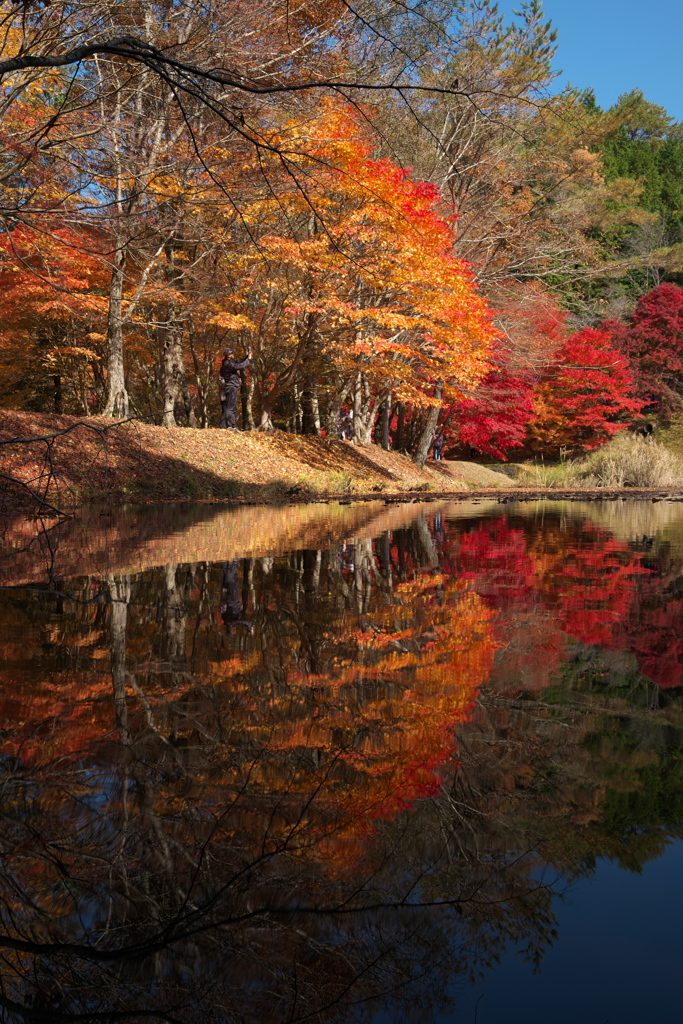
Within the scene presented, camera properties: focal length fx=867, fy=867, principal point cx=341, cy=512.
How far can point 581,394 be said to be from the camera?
115 ft

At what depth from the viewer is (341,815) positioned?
2.20m

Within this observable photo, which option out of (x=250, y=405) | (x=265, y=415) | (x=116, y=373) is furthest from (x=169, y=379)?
(x=250, y=405)

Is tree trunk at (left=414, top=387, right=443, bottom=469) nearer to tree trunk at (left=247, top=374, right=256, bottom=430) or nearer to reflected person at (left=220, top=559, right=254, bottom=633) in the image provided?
tree trunk at (left=247, top=374, right=256, bottom=430)

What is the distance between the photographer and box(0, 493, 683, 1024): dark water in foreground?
61.9 inches

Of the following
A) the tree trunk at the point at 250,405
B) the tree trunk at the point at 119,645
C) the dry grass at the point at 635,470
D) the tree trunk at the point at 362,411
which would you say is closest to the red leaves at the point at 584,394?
the dry grass at the point at 635,470

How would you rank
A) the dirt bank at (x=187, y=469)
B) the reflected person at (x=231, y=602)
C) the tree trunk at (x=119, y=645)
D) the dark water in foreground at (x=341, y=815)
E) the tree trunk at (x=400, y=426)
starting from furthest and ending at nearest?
1. the tree trunk at (x=400, y=426)
2. the dirt bank at (x=187, y=469)
3. the reflected person at (x=231, y=602)
4. the tree trunk at (x=119, y=645)
5. the dark water in foreground at (x=341, y=815)

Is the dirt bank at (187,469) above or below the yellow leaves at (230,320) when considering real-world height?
below

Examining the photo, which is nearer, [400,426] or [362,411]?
[362,411]

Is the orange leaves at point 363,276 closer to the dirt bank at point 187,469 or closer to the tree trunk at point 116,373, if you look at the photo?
the dirt bank at point 187,469

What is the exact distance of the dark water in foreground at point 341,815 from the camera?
1.57 metres

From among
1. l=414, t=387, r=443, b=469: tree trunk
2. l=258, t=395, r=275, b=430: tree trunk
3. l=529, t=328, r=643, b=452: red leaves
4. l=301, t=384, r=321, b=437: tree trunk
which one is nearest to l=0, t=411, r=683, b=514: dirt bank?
l=258, t=395, r=275, b=430: tree trunk

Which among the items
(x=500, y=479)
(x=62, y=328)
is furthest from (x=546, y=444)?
(x=62, y=328)

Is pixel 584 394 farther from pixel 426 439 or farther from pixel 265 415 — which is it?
pixel 265 415

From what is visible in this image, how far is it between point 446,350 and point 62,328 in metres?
12.5
